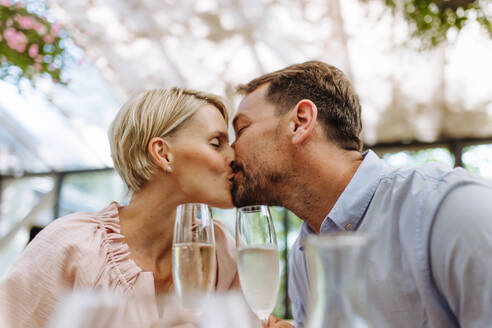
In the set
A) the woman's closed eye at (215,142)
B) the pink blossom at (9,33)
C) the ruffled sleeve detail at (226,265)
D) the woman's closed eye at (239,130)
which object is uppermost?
the pink blossom at (9,33)

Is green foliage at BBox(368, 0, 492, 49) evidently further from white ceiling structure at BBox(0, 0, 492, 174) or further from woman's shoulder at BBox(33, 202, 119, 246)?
woman's shoulder at BBox(33, 202, 119, 246)

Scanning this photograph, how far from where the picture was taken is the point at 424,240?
1044 mm

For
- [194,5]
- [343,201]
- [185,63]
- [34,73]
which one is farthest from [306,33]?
[343,201]

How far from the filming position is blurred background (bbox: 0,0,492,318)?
2926 millimetres

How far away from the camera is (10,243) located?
839 cm

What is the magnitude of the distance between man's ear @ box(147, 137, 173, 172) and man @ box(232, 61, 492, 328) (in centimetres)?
26

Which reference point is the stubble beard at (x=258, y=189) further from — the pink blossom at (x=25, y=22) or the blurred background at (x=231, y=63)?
the pink blossom at (x=25, y=22)

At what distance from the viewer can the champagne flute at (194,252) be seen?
0.72 meters

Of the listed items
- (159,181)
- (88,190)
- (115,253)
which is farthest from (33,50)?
(88,190)

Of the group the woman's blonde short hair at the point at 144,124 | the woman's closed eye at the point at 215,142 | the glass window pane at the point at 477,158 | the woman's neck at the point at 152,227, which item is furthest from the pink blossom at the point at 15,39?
the glass window pane at the point at 477,158

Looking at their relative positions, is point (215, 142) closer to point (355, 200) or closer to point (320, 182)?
point (320, 182)

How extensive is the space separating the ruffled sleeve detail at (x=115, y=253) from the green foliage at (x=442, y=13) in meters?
1.85

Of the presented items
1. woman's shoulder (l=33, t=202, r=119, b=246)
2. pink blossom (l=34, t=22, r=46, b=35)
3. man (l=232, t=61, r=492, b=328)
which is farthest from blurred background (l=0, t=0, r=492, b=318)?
woman's shoulder (l=33, t=202, r=119, b=246)

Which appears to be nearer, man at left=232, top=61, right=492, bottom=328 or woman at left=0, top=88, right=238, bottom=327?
man at left=232, top=61, right=492, bottom=328
